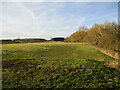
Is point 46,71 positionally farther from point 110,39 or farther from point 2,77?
point 110,39

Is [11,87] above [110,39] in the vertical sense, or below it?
below

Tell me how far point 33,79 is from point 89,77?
4546 mm

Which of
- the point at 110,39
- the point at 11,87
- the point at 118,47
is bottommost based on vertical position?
the point at 11,87

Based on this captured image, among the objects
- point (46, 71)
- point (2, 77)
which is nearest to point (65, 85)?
point (46, 71)

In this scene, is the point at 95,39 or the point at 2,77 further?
the point at 95,39

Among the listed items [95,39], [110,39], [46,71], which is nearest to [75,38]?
[95,39]

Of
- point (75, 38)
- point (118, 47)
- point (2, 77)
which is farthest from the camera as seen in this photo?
point (75, 38)

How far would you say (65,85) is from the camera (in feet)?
24.2

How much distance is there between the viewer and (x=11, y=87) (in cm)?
729

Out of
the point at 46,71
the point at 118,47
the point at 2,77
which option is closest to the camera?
the point at 2,77

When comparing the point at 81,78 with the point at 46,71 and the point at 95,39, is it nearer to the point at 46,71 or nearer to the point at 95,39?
the point at 46,71

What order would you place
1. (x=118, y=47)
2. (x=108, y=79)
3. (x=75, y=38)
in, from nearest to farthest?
(x=108, y=79), (x=118, y=47), (x=75, y=38)

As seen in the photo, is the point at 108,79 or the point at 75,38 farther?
the point at 75,38

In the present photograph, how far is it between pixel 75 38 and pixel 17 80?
81.2m
